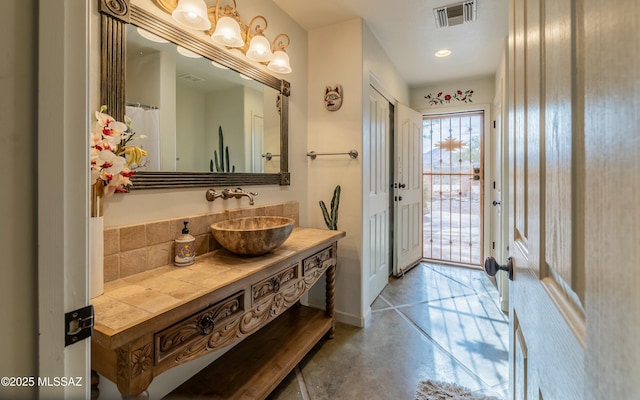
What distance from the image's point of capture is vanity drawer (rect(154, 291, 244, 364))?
91 centimetres

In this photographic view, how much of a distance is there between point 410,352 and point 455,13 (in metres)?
2.51

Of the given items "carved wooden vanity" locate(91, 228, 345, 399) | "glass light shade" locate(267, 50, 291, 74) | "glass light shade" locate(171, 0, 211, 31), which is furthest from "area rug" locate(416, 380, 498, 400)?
"glass light shade" locate(171, 0, 211, 31)

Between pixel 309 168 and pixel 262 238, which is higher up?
pixel 309 168

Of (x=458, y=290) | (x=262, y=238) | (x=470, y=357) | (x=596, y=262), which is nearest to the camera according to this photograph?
(x=596, y=262)

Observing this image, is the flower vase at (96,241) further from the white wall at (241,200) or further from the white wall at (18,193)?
the white wall at (18,193)

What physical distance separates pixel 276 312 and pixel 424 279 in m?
2.38

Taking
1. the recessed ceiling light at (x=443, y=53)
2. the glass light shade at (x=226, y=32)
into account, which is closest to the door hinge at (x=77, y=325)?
the glass light shade at (x=226, y=32)

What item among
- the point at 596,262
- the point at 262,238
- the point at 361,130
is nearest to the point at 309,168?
the point at 361,130

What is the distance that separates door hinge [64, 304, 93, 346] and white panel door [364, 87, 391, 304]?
2.01m

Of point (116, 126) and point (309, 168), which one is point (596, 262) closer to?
point (116, 126)

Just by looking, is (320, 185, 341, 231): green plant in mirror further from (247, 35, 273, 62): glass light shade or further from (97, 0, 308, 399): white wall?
(247, 35, 273, 62): glass light shade

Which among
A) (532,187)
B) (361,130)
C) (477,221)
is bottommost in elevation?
(477,221)

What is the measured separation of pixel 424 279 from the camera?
3.27 meters

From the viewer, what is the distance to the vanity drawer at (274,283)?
1.28 meters
